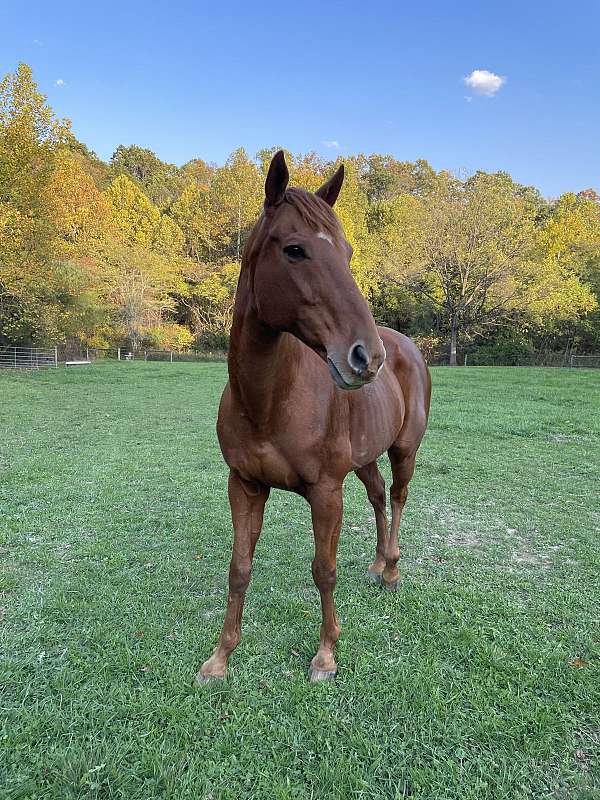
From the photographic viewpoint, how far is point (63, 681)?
7.48 ft

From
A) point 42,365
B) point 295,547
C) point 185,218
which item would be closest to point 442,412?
point 295,547

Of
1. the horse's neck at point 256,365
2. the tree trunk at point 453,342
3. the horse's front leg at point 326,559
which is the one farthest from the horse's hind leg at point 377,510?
the tree trunk at point 453,342

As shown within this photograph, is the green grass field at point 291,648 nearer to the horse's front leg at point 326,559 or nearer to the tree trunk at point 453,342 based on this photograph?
the horse's front leg at point 326,559

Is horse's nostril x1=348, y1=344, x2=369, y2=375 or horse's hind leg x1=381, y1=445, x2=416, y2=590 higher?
horse's nostril x1=348, y1=344, x2=369, y2=375

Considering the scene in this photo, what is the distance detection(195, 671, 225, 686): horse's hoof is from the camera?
2312 millimetres

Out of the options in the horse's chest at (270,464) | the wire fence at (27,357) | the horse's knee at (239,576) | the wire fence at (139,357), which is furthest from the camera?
the wire fence at (139,357)

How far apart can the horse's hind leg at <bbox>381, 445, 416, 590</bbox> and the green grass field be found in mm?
107

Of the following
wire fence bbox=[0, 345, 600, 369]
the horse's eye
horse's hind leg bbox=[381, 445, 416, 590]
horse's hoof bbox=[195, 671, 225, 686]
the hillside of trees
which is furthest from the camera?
the hillside of trees

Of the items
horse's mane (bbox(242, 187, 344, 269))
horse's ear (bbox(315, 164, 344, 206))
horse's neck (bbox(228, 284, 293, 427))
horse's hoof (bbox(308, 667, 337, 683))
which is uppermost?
horse's ear (bbox(315, 164, 344, 206))

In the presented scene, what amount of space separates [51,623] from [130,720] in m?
1.01

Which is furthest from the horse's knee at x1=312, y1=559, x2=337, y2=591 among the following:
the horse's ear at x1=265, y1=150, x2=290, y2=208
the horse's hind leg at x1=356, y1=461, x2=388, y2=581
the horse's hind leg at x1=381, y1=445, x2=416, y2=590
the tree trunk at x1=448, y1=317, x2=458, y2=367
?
the tree trunk at x1=448, y1=317, x2=458, y2=367

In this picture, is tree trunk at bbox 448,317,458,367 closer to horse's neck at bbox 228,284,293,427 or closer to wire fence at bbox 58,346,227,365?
wire fence at bbox 58,346,227,365

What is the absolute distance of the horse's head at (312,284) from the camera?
157 cm

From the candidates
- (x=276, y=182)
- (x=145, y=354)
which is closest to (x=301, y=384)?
(x=276, y=182)
